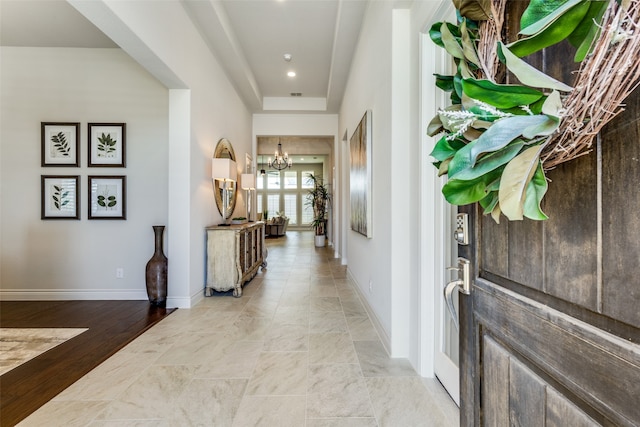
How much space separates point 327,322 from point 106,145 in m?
3.64

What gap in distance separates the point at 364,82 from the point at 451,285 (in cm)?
305

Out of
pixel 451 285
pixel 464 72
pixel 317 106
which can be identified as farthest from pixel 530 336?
pixel 317 106

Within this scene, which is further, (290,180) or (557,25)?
(290,180)

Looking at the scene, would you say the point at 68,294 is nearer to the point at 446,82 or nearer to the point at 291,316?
the point at 291,316

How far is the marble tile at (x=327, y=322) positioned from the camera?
2814 millimetres

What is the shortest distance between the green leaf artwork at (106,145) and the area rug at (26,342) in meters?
2.17

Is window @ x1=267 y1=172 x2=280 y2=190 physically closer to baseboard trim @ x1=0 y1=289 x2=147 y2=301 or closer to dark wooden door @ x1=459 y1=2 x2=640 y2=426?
baseboard trim @ x1=0 y1=289 x2=147 y2=301

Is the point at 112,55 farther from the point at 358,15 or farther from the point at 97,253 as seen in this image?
the point at 358,15

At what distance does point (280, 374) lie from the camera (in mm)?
2051

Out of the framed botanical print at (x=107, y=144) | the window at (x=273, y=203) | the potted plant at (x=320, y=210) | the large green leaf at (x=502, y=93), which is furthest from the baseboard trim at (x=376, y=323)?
the window at (x=273, y=203)

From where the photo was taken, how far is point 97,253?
3840 millimetres

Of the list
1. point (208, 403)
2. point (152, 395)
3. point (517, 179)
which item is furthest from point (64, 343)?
point (517, 179)

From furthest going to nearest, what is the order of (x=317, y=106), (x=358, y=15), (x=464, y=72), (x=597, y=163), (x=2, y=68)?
(x=317, y=106) → (x=2, y=68) → (x=358, y=15) → (x=464, y=72) → (x=597, y=163)

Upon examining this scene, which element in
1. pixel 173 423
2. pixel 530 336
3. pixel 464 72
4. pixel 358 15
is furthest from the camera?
pixel 358 15
